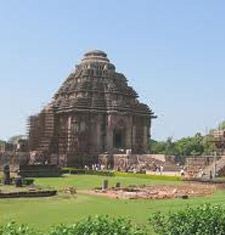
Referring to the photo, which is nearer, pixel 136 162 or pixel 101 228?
pixel 101 228

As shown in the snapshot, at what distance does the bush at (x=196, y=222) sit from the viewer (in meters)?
9.45

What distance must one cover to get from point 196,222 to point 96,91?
2121 inches

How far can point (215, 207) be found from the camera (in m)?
10.2

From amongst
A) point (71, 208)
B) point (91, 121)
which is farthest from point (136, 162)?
point (71, 208)

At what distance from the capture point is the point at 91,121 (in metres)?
61.7

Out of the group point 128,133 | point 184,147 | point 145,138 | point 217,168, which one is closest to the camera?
point 217,168

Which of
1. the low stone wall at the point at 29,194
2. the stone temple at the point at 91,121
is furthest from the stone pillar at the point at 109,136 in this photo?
the low stone wall at the point at 29,194

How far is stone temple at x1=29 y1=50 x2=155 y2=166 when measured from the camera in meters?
60.9

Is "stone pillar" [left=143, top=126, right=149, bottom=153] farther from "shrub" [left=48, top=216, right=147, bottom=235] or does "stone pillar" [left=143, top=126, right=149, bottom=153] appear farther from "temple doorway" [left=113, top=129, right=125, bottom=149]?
"shrub" [left=48, top=216, right=147, bottom=235]

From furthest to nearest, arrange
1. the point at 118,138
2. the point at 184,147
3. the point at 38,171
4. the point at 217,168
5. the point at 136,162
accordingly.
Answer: the point at 184,147
the point at 118,138
the point at 136,162
the point at 38,171
the point at 217,168

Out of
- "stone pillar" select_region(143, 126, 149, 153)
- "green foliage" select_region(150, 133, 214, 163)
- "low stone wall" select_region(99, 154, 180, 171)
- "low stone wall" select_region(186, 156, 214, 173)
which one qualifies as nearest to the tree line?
"green foliage" select_region(150, 133, 214, 163)

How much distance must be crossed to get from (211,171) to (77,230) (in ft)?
108

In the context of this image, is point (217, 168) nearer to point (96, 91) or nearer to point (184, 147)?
point (96, 91)

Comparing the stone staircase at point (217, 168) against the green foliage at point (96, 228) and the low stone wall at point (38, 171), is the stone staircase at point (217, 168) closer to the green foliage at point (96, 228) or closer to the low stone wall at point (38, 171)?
the low stone wall at point (38, 171)
